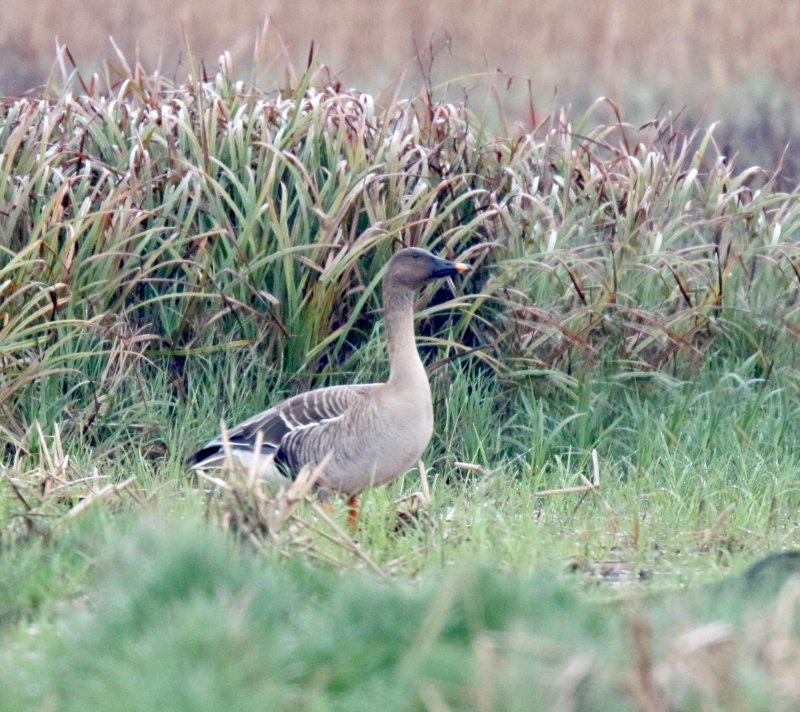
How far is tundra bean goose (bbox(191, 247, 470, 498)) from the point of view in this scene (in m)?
5.75

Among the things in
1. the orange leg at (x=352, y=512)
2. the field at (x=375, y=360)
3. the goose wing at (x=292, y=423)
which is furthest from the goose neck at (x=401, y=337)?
the orange leg at (x=352, y=512)

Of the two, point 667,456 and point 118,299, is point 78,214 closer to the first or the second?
point 118,299

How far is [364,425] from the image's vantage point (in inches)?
229

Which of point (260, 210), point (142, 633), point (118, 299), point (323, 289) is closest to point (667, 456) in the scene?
point (323, 289)

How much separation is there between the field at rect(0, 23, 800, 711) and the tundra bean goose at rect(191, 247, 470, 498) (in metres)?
0.20

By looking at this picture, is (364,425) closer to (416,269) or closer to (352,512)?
(352,512)

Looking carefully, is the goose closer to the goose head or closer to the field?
the goose head

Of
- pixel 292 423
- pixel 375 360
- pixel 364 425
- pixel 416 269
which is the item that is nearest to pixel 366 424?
pixel 364 425

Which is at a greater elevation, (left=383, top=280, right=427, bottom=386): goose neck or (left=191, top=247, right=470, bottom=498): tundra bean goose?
(left=383, top=280, right=427, bottom=386): goose neck

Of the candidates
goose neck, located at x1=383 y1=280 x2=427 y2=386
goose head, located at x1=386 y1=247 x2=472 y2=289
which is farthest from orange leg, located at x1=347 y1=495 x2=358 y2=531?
goose head, located at x1=386 y1=247 x2=472 y2=289

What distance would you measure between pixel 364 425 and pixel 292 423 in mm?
440

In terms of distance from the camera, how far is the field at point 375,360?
385cm

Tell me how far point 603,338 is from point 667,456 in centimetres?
117

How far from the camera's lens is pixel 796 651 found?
3.12 m
